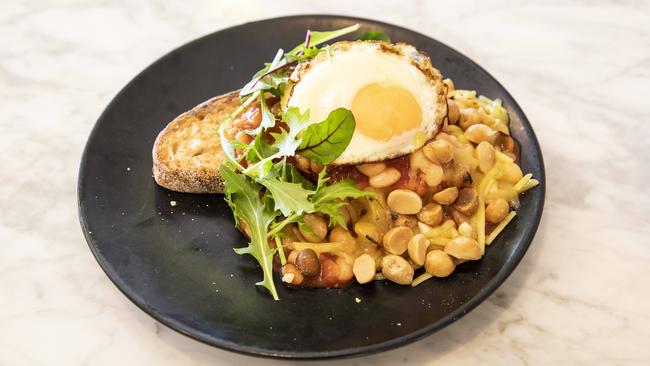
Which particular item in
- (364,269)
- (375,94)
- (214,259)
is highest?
(375,94)

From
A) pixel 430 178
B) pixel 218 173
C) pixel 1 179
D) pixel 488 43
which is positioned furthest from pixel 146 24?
pixel 430 178

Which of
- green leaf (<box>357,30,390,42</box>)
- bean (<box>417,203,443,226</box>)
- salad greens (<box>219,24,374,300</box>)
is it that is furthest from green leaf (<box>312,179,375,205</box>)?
green leaf (<box>357,30,390,42</box>)

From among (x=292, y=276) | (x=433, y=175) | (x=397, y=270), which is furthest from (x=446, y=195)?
(x=292, y=276)

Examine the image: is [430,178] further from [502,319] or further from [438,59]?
[438,59]

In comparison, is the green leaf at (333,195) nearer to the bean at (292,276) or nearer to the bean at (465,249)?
the bean at (292,276)

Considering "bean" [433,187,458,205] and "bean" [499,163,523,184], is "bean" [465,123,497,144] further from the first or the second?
"bean" [433,187,458,205]

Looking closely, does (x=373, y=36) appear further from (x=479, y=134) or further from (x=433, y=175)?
(x=433, y=175)
